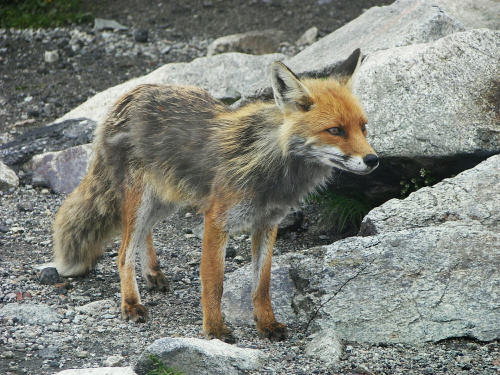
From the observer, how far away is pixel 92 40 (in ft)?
41.3

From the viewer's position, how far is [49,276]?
6.21 metres

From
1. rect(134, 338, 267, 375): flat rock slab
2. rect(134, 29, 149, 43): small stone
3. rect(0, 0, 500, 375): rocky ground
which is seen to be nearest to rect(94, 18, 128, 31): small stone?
rect(0, 0, 500, 375): rocky ground

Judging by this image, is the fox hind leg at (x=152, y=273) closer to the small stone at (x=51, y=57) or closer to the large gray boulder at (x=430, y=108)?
the large gray boulder at (x=430, y=108)

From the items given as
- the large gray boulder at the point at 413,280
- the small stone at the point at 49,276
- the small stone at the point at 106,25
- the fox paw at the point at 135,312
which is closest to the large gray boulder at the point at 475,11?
the large gray boulder at the point at 413,280

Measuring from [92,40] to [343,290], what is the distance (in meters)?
9.29

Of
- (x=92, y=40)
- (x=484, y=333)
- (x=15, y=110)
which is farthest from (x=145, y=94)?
(x=92, y=40)

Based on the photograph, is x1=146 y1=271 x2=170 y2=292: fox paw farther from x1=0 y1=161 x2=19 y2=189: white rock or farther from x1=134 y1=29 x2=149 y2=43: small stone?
x1=134 y1=29 x2=149 y2=43: small stone

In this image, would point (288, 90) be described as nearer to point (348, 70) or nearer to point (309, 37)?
point (348, 70)

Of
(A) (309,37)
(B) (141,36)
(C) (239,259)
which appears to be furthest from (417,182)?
(B) (141,36)

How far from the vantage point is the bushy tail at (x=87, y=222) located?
608cm

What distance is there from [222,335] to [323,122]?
1903 mm

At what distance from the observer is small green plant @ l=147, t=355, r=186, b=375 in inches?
161

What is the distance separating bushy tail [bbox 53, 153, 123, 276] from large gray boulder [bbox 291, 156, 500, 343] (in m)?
1.94

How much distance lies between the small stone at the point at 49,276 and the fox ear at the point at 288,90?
2950 millimetres
